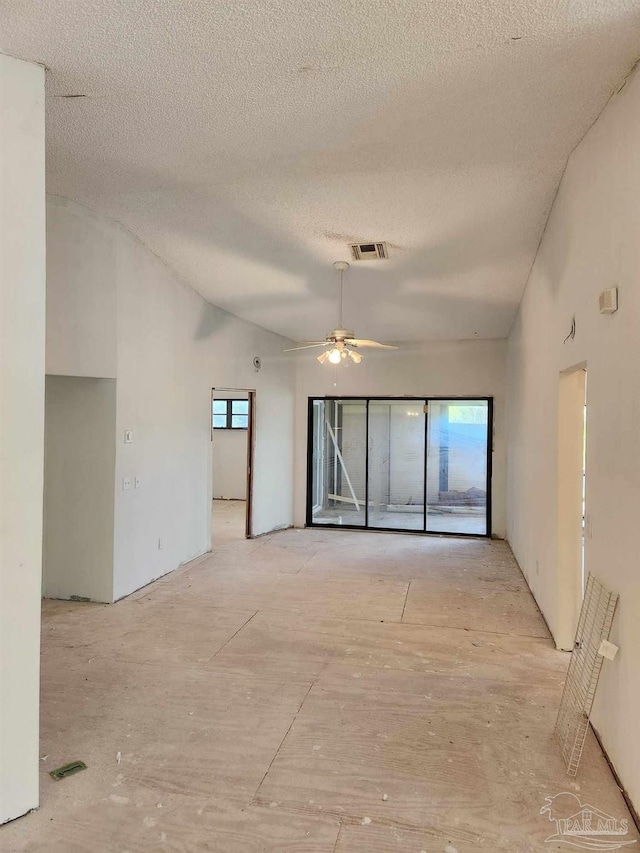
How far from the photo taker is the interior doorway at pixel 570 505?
3.52m

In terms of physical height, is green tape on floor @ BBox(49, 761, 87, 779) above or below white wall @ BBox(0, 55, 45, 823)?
below

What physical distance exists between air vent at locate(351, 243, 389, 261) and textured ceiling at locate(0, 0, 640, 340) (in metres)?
0.13

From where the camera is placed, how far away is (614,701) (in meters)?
2.35

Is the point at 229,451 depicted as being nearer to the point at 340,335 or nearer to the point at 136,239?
the point at 136,239

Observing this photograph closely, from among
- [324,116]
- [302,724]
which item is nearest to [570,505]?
[302,724]

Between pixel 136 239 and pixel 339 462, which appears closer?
pixel 136 239

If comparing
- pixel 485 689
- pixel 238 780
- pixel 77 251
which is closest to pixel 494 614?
pixel 485 689

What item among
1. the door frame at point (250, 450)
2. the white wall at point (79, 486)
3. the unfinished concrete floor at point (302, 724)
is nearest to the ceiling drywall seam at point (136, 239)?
the door frame at point (250, 450)

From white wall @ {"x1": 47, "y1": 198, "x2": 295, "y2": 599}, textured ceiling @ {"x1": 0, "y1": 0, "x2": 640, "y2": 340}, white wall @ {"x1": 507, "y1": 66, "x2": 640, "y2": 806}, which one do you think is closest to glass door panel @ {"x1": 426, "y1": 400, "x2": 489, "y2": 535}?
white wall @ {"x1": 47, "y1": 198, "x2": 295, "y2": 599}

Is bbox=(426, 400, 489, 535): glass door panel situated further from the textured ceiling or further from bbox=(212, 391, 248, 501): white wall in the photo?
bbox=(212, 391, 248, 501): white wall

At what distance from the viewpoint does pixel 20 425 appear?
2.06 m

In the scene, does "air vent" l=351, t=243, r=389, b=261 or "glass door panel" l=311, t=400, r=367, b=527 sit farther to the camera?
"glass door panel" l=311, t=400, r=367, b=527

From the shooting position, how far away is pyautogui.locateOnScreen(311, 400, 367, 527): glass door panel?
7742 mm
